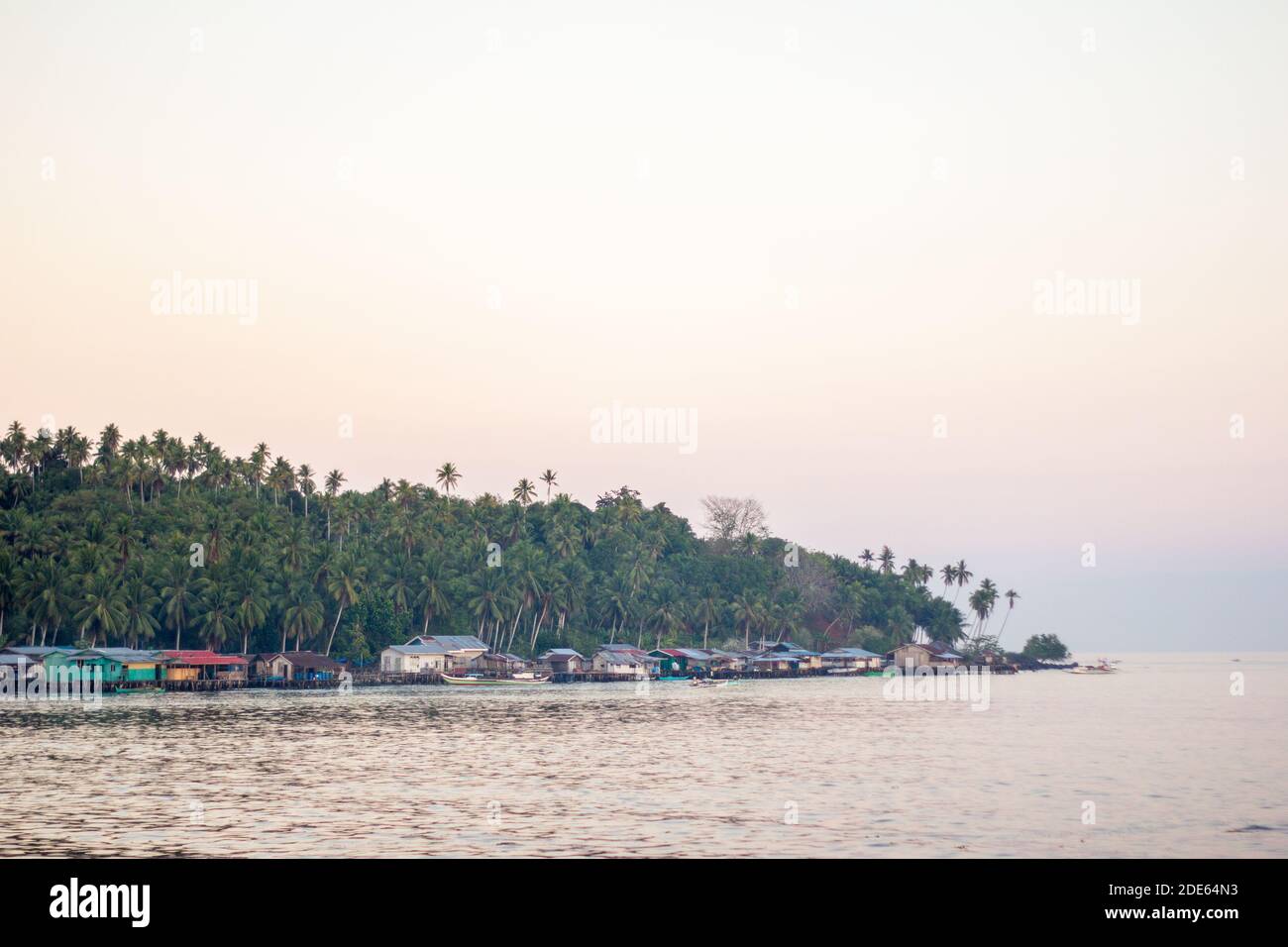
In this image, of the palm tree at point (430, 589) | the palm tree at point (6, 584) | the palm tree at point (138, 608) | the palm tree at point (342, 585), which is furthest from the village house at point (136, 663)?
the palm tree at point (430, 589)

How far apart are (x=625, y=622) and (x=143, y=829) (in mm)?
142761

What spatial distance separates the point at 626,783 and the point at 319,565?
313 feet

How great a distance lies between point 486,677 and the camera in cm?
13975

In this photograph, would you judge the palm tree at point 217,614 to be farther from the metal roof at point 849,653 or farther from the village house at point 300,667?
the metal roof at point 849,653

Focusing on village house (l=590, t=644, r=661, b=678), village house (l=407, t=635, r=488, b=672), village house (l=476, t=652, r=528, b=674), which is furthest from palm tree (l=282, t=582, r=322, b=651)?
village house (l=590, t=644, r=661, b=678)

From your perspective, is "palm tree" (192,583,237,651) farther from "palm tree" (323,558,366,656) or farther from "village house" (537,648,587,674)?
"village house" (537,648,587,674)

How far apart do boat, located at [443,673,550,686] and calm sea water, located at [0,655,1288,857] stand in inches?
1626

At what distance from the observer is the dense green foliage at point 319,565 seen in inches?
4737

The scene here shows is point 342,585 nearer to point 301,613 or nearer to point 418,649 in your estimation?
point 301,613

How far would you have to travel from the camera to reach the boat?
136 metres

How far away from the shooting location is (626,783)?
47844 millimetres
